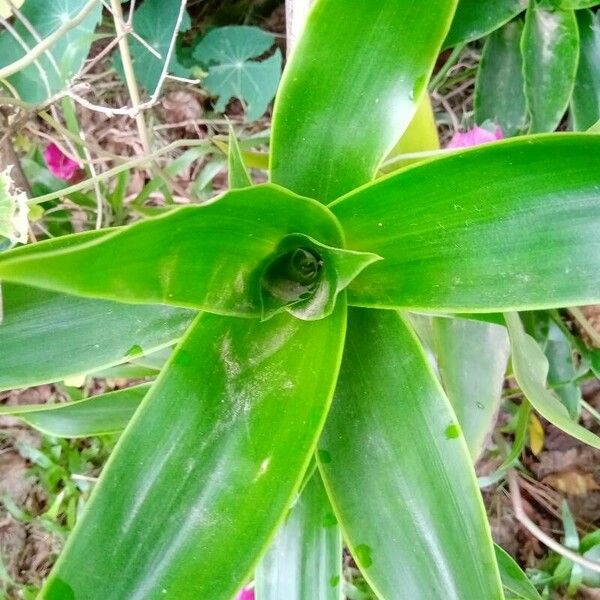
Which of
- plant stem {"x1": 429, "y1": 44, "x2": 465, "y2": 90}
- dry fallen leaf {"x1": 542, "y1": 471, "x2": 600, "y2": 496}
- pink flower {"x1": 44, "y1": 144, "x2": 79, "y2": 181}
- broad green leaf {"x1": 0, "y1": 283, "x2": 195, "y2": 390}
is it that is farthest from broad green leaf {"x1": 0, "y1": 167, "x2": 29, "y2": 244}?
dry fallen leaf {"x1": 542, "y1": 471, "x2": 600, "y2": 496}

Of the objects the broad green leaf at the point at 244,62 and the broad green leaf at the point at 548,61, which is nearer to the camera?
the broad green leaf at the point at 548,61

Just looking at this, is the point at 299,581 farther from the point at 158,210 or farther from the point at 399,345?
the point at 158,210

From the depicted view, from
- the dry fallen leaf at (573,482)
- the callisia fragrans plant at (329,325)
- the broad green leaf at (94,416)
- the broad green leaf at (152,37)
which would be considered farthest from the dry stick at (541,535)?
the broad green leaf at (152,37)

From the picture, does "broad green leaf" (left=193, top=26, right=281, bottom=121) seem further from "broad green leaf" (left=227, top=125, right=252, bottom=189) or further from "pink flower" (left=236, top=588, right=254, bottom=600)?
"pink flower" (left=236, top=588, right=254, bottom=600)

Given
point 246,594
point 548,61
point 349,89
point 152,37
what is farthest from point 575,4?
point 246,594

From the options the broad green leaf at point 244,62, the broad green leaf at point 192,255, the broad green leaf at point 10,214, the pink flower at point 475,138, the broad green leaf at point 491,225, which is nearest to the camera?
the broad green leaf at point 192,255

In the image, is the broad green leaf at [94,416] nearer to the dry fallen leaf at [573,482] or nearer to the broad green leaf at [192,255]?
the broad green leaf at [192,255]

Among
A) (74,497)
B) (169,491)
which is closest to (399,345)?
(169,491)
